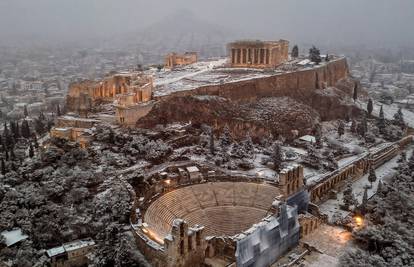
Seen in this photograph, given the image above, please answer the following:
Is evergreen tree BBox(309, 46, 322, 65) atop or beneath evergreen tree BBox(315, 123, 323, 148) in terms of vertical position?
atop

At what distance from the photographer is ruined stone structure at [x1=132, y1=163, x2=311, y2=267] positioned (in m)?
29.4

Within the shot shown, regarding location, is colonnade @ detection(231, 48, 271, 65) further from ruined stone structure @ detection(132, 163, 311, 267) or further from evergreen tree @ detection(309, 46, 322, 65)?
ruined stone structure @ detection(132, 163, 311, 267)

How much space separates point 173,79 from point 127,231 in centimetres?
4127

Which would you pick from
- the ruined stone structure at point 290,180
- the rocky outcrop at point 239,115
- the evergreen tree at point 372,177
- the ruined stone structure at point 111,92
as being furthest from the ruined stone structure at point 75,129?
the evergreen tree at point 372,177

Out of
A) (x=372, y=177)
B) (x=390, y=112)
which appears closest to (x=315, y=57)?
(x=390, y=112)

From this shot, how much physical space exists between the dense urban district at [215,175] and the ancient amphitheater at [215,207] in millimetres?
122

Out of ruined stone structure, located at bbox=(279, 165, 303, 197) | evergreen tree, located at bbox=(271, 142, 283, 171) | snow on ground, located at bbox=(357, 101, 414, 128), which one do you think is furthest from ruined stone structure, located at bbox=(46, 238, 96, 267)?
snow on ground, located at bbox=(357, 101, 414, 128)

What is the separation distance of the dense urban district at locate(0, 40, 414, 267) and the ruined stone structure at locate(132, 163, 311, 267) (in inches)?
4.0

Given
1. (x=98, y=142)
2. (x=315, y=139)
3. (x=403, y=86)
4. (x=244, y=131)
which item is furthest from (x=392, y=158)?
(x=403, y=86)

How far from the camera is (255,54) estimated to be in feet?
260

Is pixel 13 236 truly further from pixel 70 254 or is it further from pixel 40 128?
pixel 40 128

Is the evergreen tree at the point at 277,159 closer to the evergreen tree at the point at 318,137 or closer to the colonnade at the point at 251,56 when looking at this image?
the evergreen tree at the point at 318,137

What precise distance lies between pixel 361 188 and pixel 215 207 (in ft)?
67.7

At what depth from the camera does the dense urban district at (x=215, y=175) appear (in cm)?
3291
